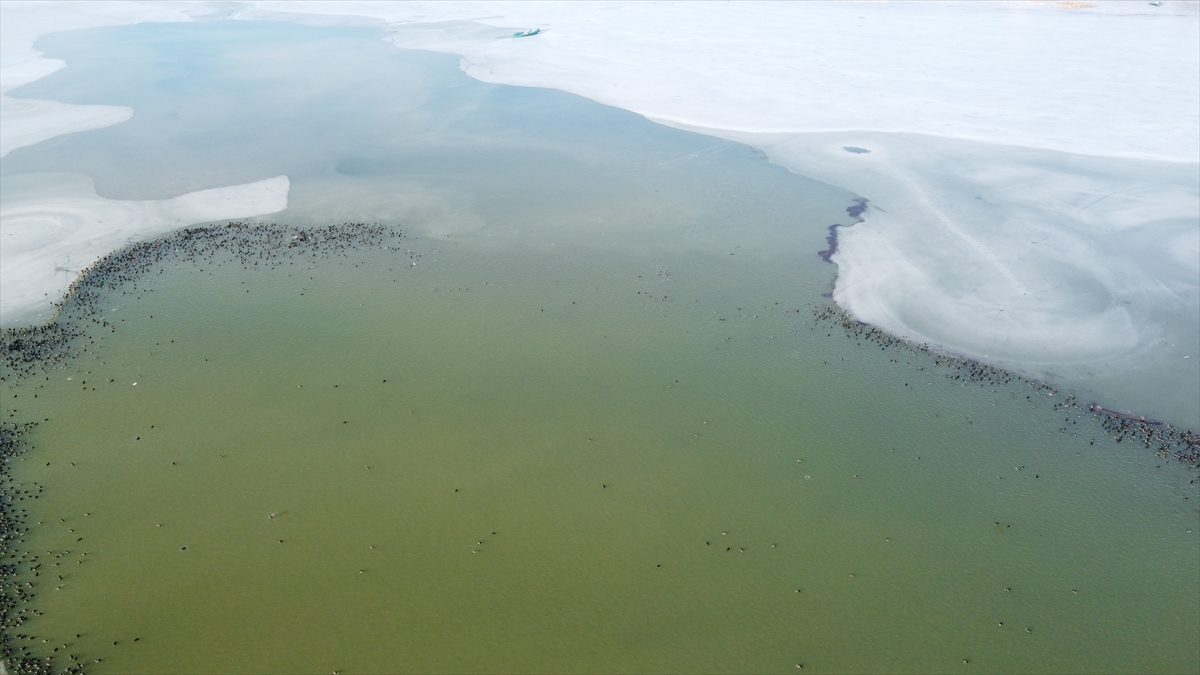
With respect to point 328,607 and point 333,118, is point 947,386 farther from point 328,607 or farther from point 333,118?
point 333,118

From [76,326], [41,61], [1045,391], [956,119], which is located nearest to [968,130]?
[956,119]

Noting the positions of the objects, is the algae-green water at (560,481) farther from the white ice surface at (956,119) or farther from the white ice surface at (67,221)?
the white ice surface at (956,119)

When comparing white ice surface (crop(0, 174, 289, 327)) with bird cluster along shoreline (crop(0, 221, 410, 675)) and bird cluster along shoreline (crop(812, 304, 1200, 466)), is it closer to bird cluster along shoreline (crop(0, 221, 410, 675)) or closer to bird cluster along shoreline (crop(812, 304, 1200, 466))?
bird cluster along shoreline (crop(0, 221, 410, 675))

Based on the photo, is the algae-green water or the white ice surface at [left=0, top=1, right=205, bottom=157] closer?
the algae-green water

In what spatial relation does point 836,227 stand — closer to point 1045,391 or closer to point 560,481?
point 1045,391

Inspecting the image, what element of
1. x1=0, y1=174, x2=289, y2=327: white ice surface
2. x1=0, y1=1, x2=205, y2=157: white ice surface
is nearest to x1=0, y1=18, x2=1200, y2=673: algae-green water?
x1=0, y1=174, x2=289, y2=327: white ice surface

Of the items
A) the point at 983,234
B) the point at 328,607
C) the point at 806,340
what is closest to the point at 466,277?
the point at 806,340
